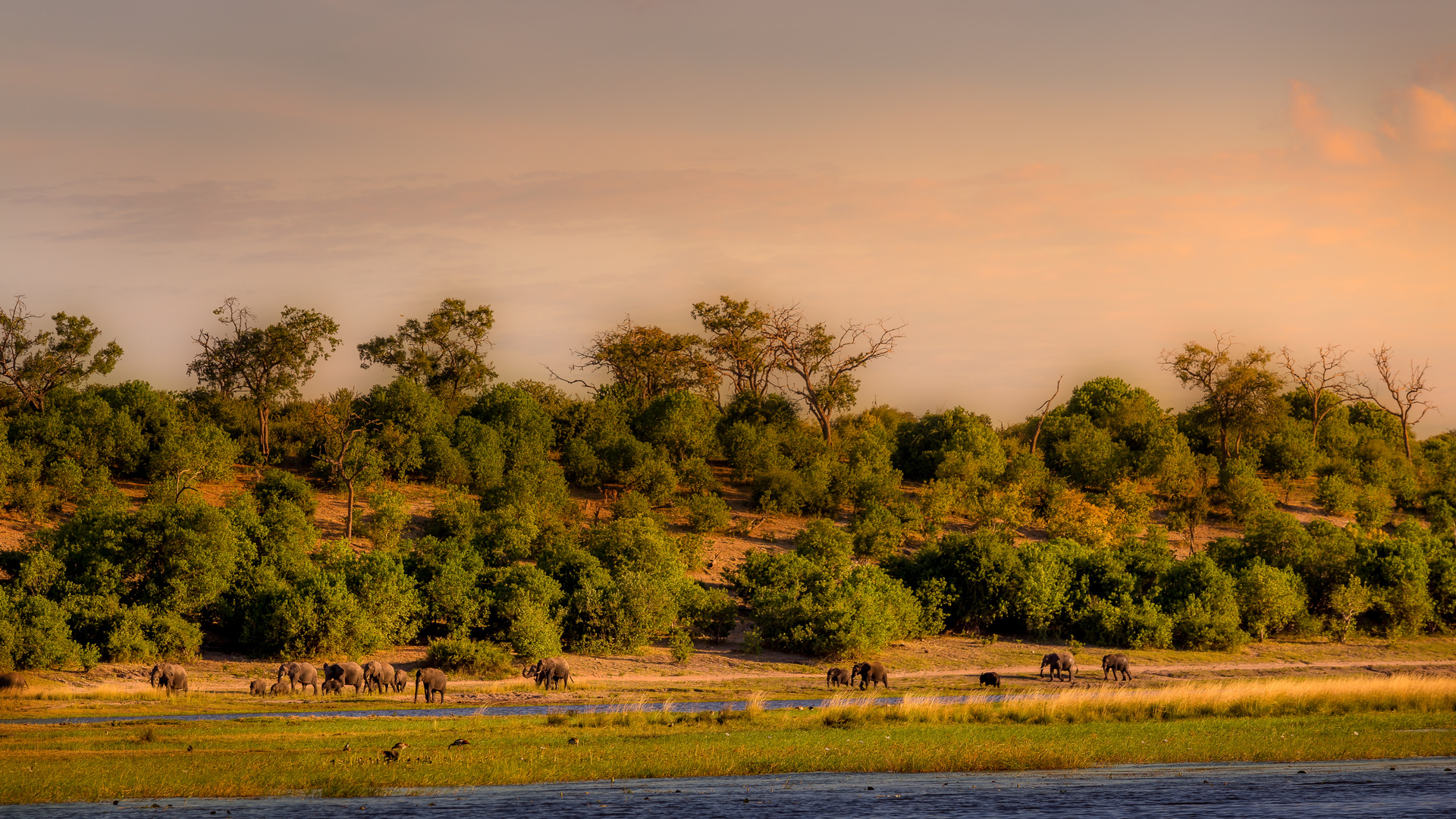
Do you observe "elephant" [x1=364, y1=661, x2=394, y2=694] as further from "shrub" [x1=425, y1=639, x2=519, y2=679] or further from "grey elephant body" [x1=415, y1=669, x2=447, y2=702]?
"shrub" [x1=425, y1=639, x2=519, y2=679]

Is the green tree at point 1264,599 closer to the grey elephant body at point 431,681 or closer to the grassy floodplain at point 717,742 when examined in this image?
the grassy floodplain at point 717,742

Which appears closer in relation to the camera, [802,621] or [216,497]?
[802,621]

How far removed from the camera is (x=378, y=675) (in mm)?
49344

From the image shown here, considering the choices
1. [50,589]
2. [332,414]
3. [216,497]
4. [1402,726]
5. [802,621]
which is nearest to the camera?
[1402,726]

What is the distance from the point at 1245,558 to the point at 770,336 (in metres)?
56.8

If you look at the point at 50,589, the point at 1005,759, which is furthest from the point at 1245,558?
the point at 50,589

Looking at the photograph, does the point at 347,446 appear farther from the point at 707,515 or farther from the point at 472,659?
the point at 472,659

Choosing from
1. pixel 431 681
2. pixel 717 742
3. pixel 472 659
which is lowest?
pixel 717 742

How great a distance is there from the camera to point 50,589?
56.4m

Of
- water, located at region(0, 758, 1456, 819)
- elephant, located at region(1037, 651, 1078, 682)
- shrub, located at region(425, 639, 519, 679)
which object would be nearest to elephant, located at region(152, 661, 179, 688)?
shrub, located at region(425, 639, 519, 679)

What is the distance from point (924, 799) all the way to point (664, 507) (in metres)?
67.6

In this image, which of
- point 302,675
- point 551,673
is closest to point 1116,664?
point 551,673

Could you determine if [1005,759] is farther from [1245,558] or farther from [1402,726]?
[1245,558]

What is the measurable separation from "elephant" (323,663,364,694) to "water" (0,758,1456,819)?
874 inches
